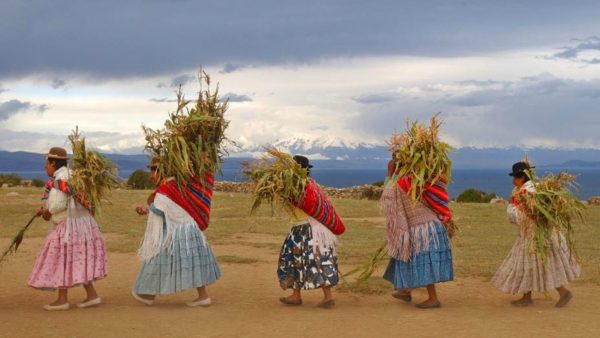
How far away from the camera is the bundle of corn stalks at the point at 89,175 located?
971cm

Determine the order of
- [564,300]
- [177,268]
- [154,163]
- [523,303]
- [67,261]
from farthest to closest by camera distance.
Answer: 1. [523,303]
2. [564,300]
3. [154,163]
4. [177,268]
5. [67,261]

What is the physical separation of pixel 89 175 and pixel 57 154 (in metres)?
0.46

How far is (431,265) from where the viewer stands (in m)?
9.89

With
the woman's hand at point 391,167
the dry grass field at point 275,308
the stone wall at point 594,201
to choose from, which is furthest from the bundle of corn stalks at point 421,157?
the stone wall at point 594,201

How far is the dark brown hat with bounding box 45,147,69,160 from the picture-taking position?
9805 millimetres

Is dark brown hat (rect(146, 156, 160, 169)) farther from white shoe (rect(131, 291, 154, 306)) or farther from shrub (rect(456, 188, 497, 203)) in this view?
shrub (rect(456, 188, 497, 203))

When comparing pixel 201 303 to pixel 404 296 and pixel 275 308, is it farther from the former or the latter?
pixel 404 296

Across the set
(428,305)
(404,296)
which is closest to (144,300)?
(404,296)

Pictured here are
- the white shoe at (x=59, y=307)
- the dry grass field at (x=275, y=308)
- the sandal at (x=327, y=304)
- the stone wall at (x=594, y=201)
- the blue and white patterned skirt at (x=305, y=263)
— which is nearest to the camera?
the dry grass field at (x=275, y=308)

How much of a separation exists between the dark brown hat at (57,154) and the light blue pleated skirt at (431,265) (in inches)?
171

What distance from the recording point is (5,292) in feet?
36.4

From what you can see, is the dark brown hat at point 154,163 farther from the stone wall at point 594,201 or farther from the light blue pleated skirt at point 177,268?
the stone wall at point 594,201

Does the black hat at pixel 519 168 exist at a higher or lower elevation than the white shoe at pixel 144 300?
higher

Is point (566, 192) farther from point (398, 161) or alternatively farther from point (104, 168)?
point (104, 168)
